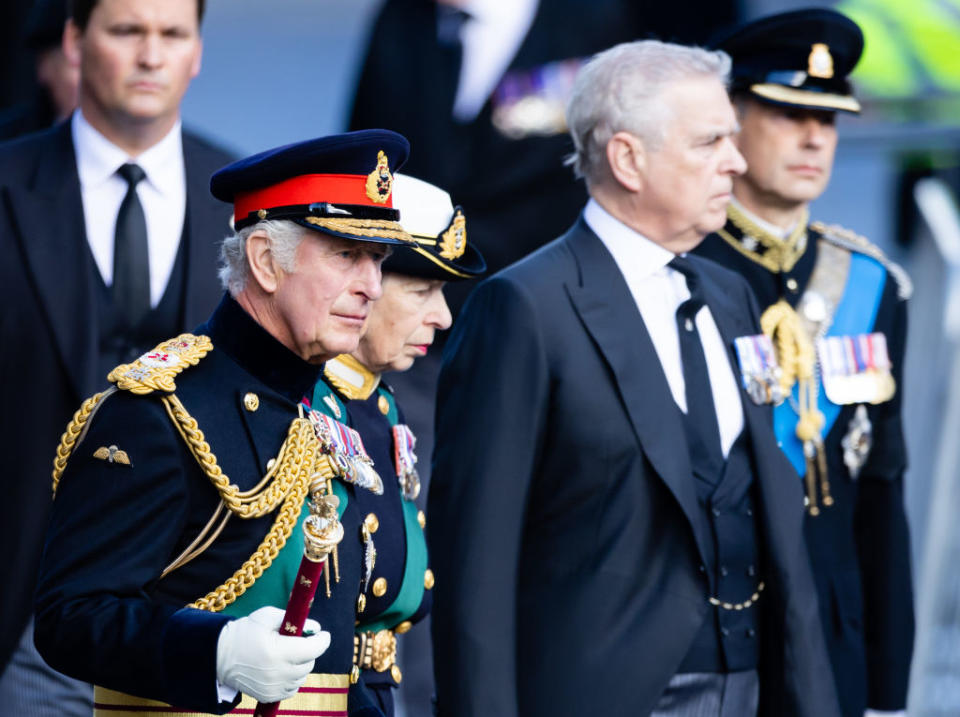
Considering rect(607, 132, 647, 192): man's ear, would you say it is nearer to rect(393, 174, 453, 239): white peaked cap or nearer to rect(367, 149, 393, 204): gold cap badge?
rect(393, 174, 453, 239): white peaked cap

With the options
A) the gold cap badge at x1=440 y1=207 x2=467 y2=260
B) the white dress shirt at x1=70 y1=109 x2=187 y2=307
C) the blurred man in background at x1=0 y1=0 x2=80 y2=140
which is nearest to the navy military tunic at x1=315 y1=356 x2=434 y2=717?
the gold cap badge at x1=440 y1=207 x2=467 y2=260

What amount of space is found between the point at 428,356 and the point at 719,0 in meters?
3.13

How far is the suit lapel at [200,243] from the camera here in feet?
14.8

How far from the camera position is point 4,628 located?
4355mm

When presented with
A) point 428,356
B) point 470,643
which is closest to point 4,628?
point 470,643

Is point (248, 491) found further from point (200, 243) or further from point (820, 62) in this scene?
point (820, 62)

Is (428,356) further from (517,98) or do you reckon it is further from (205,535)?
(205,535)

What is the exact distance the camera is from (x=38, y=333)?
4430mm

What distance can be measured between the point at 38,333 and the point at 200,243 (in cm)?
44

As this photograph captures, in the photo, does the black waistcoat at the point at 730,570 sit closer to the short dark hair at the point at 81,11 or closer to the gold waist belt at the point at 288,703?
the gold waist belt at the point at 288,703

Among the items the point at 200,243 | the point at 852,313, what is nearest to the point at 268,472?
the point at 200,243

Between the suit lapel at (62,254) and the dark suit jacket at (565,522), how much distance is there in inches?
35.8

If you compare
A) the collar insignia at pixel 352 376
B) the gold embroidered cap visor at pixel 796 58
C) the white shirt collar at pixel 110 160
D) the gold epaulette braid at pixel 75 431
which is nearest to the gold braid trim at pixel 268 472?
the gold epaulette braid at pixel 75 431

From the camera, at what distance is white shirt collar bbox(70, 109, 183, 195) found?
464cm
